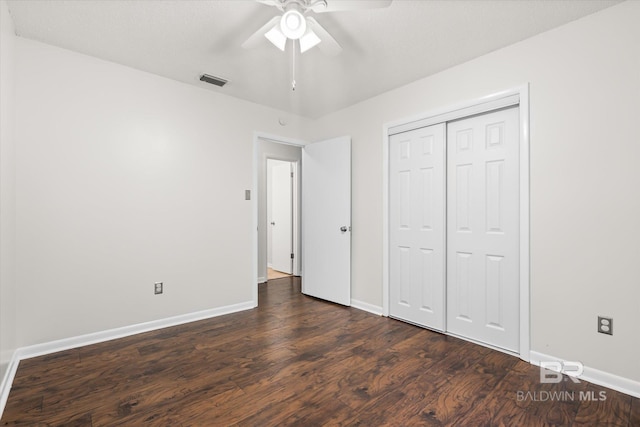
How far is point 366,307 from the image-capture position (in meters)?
3.50

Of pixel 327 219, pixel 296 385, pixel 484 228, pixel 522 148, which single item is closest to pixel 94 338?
pixel 296 385

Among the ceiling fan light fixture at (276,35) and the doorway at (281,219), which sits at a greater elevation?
the ceiling fan light fixture at (276,35)

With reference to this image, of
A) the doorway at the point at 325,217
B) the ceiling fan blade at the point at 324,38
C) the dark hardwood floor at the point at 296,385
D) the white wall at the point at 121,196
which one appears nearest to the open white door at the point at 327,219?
the doorway at the point at 325,217

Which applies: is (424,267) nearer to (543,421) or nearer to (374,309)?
(374,309)

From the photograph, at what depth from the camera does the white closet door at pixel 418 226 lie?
289 cm

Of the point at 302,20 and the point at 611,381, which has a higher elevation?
the point at 302,20

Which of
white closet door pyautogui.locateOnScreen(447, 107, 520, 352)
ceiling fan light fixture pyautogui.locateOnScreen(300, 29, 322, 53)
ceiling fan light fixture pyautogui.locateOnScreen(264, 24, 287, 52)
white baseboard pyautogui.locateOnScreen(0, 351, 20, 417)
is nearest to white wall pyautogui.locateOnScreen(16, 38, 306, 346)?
white baseboard pyautogui.locateOnScreen(0, 351, 20, 417)

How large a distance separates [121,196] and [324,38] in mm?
2269

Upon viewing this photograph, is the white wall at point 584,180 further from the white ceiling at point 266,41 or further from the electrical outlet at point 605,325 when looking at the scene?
the white ceiling at point 266,41

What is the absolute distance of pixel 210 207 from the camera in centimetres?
333

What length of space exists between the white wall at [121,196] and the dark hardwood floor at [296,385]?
43 centimetres

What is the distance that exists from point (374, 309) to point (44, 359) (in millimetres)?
2975

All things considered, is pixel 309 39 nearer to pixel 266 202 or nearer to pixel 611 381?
pixel 611 381

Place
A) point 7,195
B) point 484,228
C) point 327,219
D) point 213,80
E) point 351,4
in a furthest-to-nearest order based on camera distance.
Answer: point 327,219
point 213,80
point 484,228
point 7,195
point 351,4
